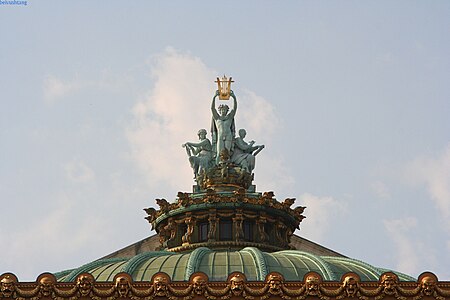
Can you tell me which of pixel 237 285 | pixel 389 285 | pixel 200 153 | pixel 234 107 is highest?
pixel 234 107

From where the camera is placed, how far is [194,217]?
271ft

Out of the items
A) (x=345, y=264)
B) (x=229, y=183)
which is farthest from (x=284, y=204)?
(x=345, y=264)

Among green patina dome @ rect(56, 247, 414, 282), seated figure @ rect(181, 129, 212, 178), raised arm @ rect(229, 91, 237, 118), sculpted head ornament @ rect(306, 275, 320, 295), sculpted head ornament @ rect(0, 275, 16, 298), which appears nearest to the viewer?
sculpted head ornament @ rect(306, 275, 320, 295)

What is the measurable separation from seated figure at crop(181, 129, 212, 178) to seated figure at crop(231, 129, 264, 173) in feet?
6.25

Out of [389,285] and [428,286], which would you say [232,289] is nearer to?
[389,285]

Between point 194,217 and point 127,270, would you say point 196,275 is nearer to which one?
point 127,270

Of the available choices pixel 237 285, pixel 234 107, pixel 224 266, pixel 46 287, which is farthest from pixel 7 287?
pixel 234 107

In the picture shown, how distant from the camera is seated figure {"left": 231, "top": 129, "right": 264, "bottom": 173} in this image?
289 feet

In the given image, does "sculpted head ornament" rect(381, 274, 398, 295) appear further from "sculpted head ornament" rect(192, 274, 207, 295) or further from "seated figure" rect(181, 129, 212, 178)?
"seated figure" rect(181, 129, 212, 178)

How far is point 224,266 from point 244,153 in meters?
24.0

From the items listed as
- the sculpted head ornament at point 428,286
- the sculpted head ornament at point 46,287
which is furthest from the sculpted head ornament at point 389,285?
the sculpted head ornament at point 46,287

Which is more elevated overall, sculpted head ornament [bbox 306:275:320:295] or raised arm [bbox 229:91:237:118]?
raised arm [bbox 229:91:237:118]

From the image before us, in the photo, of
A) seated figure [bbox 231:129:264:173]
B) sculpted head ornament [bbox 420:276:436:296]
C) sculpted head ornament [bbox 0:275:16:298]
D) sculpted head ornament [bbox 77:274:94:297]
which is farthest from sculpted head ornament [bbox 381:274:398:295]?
seated figure [bbox 231:129:264:173]

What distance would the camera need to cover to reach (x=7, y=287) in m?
57.9
